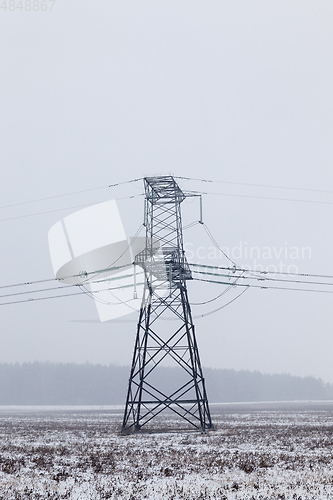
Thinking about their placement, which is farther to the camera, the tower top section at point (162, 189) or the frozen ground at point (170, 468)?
the tower top section at point (162, 189)

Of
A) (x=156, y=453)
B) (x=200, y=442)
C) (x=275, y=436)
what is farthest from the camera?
(x=275, y=436)

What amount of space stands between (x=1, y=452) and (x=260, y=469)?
12156 mm

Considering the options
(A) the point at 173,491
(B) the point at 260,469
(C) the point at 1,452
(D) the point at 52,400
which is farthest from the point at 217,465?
(D) the point at 52,400

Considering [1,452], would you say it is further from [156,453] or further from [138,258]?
[138,258]

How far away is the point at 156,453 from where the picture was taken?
2316cm

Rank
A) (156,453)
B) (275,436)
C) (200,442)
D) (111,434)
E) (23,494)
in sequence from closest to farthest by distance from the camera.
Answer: (23,494) → (156,453) → (200,442) → (275,436) → (111,434)

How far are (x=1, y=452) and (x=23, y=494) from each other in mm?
9703

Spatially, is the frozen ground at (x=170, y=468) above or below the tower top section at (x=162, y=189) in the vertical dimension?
below

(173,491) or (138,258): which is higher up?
(138,258)

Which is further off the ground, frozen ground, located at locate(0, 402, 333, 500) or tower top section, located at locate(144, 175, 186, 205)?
tower top section, located at locate(144, 175, 186, 205)

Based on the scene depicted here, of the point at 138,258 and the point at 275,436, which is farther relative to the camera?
the point at 138,258

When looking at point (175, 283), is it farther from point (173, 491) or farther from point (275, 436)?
point (173, 491)

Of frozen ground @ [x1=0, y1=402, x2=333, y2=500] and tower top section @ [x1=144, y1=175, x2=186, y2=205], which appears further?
tower top section @ [x1=144, y1=175, x2=186, y2=205]

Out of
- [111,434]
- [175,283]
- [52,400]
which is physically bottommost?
[52,400]
